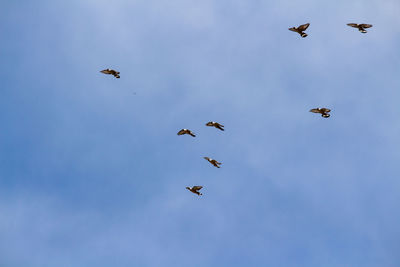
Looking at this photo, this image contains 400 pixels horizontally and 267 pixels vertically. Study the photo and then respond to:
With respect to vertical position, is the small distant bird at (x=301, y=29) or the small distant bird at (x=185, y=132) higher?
the small distant bird at (x=301, y=29)

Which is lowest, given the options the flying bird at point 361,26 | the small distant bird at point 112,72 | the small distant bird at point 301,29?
the small distant bird at point 112,72

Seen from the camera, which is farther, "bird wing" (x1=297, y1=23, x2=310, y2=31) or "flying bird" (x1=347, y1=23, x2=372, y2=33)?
"flying bird" (x1=347, y1=23, x2=372, y2=33)

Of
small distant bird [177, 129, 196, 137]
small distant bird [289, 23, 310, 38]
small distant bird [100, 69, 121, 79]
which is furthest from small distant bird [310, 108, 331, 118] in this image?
small distant bird [100, 69, 121, 79]

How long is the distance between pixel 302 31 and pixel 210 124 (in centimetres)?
2140

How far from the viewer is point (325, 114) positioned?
338 ft

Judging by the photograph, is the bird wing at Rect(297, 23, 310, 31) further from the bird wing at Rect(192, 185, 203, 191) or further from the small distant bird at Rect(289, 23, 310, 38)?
the bird wing at Rect(192, 185, 203, 191)

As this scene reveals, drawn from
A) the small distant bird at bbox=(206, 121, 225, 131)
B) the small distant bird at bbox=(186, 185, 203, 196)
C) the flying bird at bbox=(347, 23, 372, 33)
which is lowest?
the small distant bird at bbox=(186, 185, 203, 196)

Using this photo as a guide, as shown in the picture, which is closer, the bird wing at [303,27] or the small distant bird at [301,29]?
the bird wing at [303,27]

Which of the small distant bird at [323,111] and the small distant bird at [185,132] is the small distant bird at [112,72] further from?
the small distant bird at [323,111]

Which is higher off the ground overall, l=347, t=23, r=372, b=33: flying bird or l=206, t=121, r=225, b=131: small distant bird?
l=347, t=23, r=372, b=33: flying bird

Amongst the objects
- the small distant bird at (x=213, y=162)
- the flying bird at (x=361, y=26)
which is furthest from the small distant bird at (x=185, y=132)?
the flying bird at (x=361, y=26)

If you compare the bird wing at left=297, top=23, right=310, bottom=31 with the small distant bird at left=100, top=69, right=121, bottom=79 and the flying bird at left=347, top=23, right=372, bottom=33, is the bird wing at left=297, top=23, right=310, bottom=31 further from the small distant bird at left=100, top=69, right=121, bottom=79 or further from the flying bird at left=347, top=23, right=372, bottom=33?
the small distant bird at left=100, top=69, right=121, bottom=79

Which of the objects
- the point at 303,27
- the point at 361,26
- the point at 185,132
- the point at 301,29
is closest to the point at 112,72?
the point at 185,132

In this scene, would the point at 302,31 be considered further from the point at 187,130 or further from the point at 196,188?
the point at 196,188
